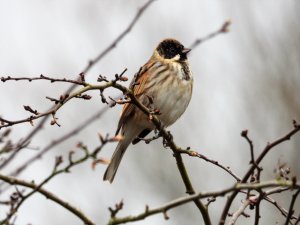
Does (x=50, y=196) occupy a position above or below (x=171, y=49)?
below

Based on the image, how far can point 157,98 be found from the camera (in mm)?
5938

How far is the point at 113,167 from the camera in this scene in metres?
5.83

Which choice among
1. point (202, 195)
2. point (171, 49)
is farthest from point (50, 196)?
point (171, 49)

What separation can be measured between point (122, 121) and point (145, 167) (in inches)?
282

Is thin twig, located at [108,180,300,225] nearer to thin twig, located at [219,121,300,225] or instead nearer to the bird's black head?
thin twig, located at [219,121,300,225]

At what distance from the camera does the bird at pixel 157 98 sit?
5.93m

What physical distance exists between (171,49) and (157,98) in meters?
0.87

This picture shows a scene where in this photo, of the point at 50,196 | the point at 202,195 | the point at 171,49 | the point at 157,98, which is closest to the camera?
the point at 202,195

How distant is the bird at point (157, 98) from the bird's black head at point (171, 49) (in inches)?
7.0

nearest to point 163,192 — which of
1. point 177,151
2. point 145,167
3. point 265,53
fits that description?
point 145,167

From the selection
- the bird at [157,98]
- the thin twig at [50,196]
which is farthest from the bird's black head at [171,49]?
the thin twig at [50,196]

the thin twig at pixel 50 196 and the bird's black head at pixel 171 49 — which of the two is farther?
the bird's black head at pixel 171 49

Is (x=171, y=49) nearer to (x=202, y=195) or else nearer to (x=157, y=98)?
(x=157, y=98)

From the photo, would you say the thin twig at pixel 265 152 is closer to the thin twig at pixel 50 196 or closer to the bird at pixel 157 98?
the thin twig at pixel 50 196
